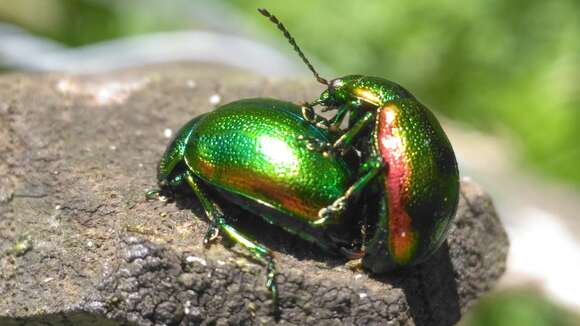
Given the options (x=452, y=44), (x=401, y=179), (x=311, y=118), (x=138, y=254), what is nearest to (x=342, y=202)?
(x=401, y=179)

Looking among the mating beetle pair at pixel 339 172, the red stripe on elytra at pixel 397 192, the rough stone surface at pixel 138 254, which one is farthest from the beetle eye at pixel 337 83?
the rough stone surface at pixel 138 254

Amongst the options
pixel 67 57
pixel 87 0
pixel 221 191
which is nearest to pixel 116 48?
pixel 67 57

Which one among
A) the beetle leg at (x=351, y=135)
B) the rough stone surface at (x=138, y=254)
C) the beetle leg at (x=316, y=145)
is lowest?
the rough stone surface at (x=138, y=254)

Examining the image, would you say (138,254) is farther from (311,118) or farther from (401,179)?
(401,179)

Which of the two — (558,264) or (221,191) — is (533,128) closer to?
(558,264)

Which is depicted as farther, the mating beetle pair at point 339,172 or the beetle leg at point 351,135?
the beetle leg at point 351,135

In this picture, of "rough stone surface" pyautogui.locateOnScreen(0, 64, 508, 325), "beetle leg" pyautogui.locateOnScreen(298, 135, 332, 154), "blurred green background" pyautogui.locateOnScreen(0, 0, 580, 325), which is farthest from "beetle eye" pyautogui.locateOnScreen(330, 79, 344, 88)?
"blurred green background" pyautogui.locateOnScreen(0, 0, 580, 325)

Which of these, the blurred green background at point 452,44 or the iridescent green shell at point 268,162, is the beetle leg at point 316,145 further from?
the blurred green background at point 452,44
